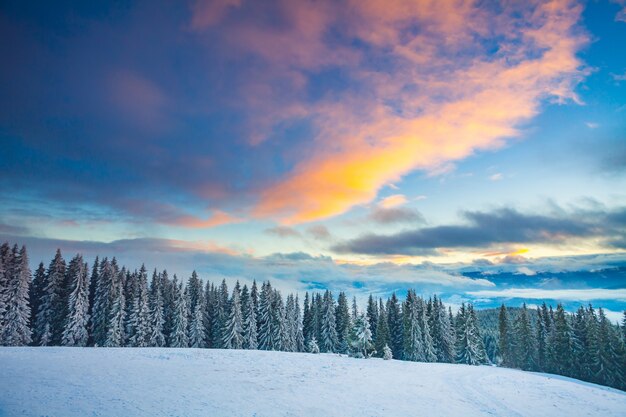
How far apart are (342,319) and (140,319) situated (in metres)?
46.4

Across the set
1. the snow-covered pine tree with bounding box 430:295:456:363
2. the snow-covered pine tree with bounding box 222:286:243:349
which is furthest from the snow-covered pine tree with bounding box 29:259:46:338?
the snow-covered pine tree with bounding box 430:295:456:363

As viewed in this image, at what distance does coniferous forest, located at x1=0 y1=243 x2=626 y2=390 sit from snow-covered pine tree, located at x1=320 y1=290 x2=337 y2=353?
24 cm

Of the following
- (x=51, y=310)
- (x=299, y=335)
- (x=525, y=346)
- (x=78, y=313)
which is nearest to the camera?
(x=78, y=313)

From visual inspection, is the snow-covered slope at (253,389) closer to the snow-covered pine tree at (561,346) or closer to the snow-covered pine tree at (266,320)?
the snow-covered pine tree at (266,320)

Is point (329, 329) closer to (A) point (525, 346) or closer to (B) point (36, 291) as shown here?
(A) point (525, 346)

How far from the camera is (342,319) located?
297 ft

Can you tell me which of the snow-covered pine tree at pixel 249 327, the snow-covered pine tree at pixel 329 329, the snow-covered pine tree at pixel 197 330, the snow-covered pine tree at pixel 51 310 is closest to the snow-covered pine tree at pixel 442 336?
the snow-covered pine tree at pixel 329 329

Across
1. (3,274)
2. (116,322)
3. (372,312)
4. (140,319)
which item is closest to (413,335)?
(372,312)

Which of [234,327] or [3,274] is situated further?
[234,327]

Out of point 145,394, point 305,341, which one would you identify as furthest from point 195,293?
point 145,394

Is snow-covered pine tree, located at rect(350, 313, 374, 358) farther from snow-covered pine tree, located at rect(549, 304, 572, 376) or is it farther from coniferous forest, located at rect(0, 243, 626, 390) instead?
snow-covered pine tree, located at rect(549, 304, 572, 376)

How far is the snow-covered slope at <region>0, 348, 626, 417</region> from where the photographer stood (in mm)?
21453

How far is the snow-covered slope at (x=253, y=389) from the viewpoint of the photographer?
845 inches

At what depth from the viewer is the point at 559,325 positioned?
2918 inches
